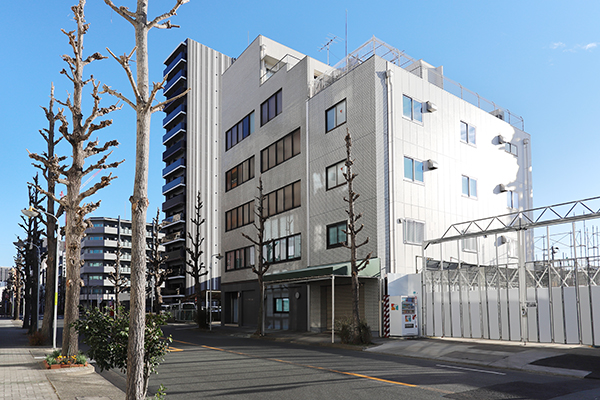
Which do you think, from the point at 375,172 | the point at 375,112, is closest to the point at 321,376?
the point at 375,172

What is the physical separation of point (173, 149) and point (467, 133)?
6163 cm

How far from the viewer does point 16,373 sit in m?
14.0

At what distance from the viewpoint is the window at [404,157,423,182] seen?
2923 centimetres

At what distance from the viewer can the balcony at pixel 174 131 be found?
275ft

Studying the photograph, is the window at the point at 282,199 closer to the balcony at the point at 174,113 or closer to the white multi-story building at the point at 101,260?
the balcony at the point at 174,113

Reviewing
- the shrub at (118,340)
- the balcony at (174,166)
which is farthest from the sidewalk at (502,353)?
the balcony at (174,166)

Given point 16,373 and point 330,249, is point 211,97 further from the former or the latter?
point 16,373

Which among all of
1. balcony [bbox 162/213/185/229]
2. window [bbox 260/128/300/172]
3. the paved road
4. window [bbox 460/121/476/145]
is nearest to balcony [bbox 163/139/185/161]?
balcony [bbox 162/213/185/229]

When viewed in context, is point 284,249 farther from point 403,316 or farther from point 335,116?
point 403,316

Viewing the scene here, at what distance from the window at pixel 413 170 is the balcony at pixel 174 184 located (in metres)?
59.4

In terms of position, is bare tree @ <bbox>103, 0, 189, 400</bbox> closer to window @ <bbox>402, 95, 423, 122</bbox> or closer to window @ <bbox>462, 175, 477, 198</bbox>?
window @ <bbox>402, 95, 423, 122</bbox>

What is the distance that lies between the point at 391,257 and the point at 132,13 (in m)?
21.4

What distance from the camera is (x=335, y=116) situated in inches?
1241

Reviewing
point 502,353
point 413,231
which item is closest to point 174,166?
point 413,231
